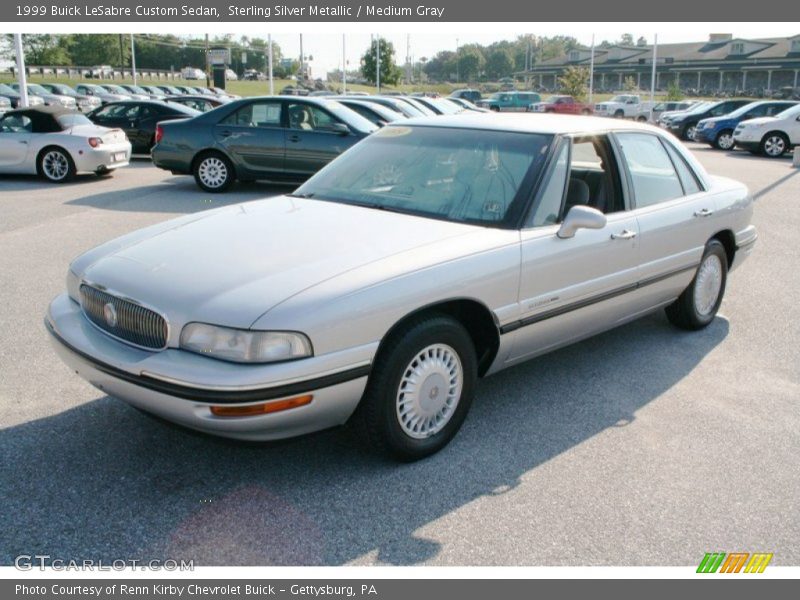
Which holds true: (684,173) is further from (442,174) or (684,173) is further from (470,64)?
(470,64)

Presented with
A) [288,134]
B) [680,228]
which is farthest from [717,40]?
[680,228]

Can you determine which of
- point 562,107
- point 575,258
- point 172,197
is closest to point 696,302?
point 575,258

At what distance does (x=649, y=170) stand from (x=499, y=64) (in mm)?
155557

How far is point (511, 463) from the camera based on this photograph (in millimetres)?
3764

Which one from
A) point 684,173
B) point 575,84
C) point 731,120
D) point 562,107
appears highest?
point 575,84

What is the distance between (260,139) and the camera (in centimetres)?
1217

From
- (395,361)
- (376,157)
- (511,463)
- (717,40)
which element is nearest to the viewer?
(395,361)

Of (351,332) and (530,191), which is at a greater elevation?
(530,191)

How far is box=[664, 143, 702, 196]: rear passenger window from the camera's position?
215 inches

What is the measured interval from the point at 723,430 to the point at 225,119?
32.4ft

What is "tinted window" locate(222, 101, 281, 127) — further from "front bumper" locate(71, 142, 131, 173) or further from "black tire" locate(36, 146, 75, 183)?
"black tire" locate(36, 146, 75, 183)

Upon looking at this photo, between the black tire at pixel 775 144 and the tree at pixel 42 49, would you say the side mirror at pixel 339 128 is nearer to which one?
the black tire at pixel 775 144

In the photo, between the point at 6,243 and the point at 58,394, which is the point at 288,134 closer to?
the point at 6,243

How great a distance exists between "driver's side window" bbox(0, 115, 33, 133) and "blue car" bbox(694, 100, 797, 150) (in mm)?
20066
